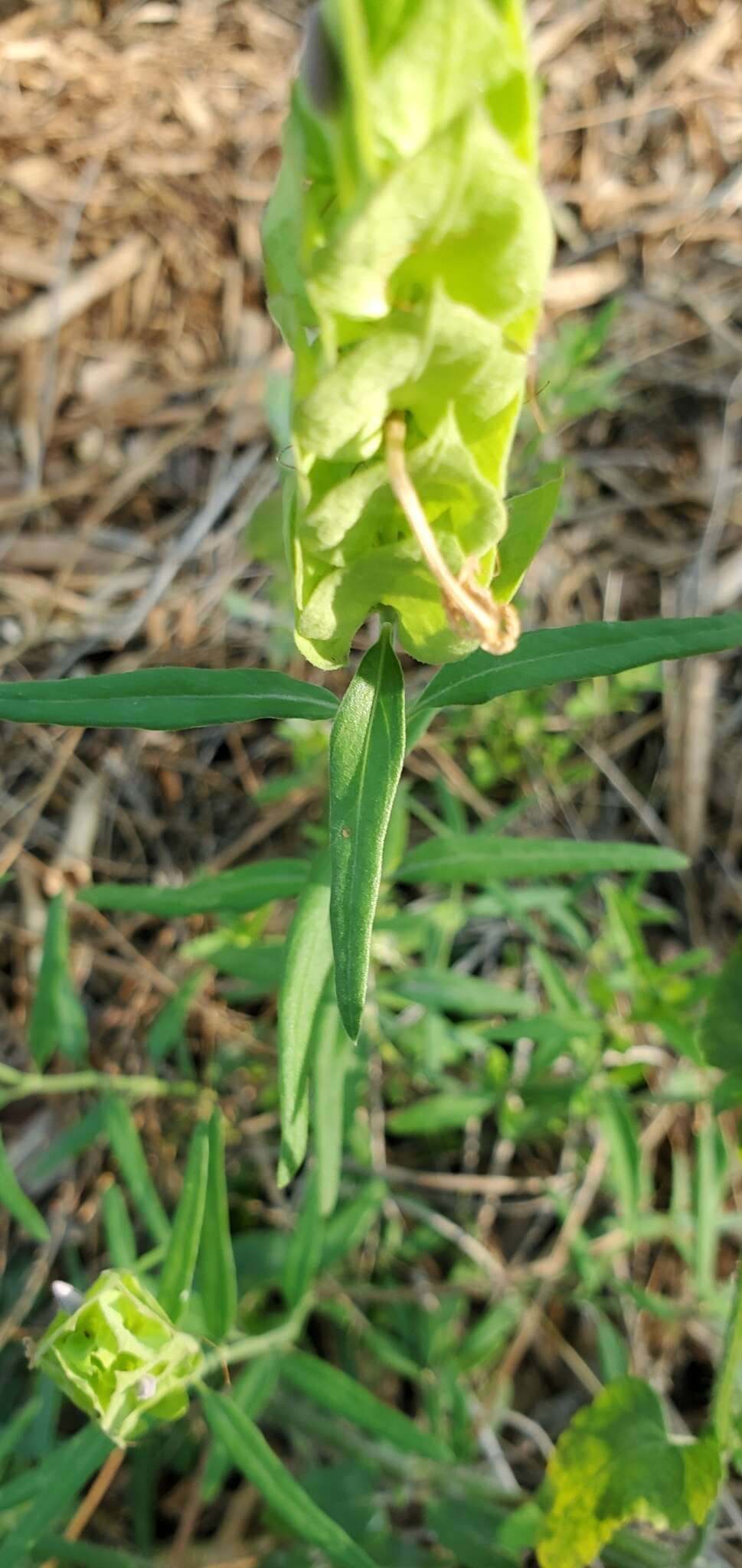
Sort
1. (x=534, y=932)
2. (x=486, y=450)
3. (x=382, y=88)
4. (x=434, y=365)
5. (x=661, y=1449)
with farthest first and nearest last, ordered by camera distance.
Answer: (x=534, y=932), (x=661, y=1449), (x=486, y=450), (x=434, y=365), (x=382, y=88)

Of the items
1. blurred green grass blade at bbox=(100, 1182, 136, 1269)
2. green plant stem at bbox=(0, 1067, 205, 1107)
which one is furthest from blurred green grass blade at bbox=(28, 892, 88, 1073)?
blurred green grass blade at bbox=(100, 1182, 136, 1269)

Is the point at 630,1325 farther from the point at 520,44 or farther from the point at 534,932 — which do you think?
the point at 520,44

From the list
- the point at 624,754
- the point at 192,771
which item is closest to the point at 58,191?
the point at 192,771

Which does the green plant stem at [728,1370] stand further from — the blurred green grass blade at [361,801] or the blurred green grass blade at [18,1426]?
the blurred green grass blade at [18,1426]

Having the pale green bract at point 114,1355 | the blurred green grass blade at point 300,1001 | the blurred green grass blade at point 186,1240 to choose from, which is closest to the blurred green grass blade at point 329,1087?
the blurred green grass blade at point 186,1240

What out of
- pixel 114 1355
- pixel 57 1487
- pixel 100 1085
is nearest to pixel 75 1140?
pixel 100 1085

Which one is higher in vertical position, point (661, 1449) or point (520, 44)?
point (520, 44)

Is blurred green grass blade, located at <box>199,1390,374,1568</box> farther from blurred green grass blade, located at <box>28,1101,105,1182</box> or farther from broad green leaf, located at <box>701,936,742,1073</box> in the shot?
broad green leaf, located at <box>701,936,742,1073</box>
